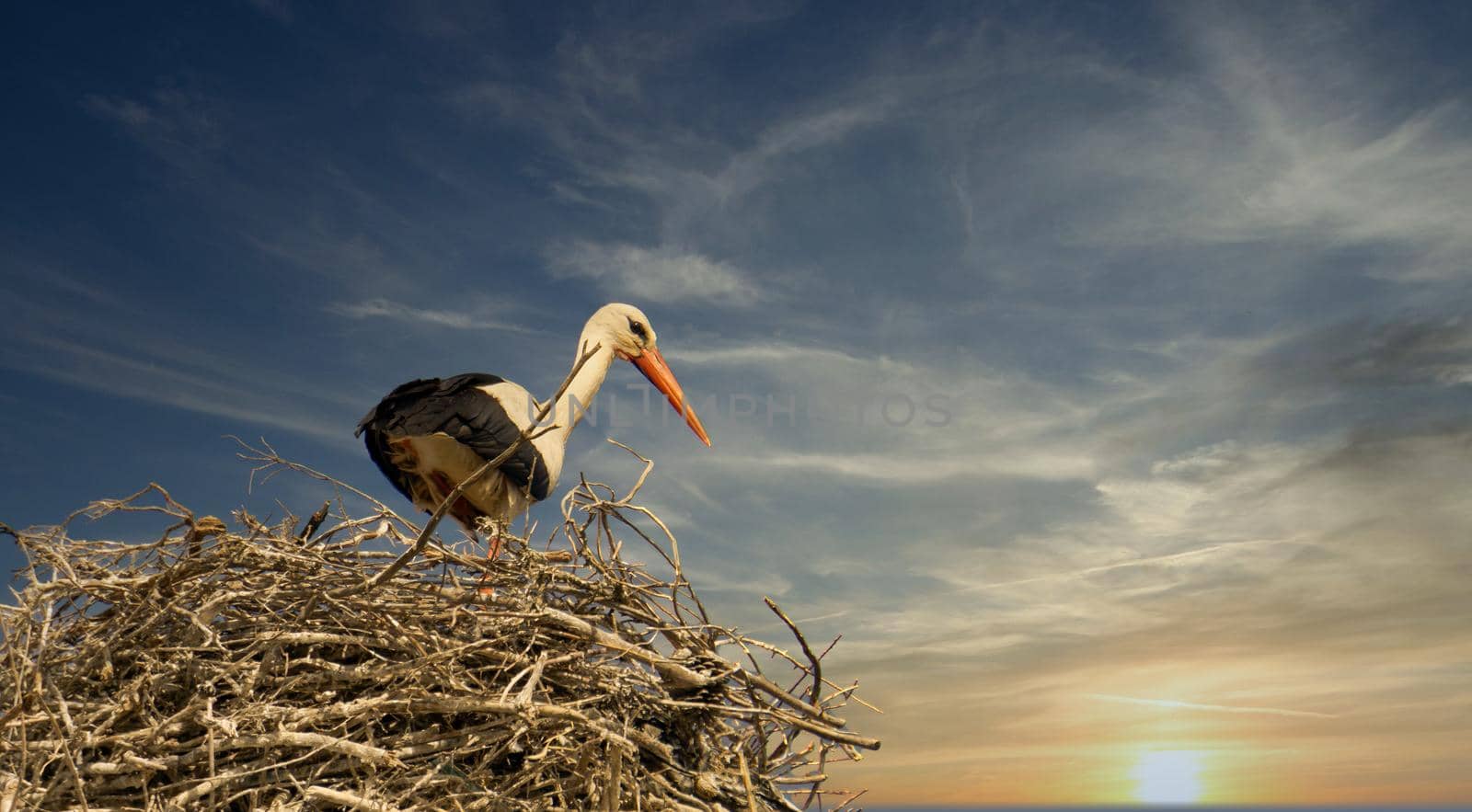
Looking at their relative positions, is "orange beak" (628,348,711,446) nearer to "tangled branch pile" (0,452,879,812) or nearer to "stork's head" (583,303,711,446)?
"stork's head" (583,303,711,446)

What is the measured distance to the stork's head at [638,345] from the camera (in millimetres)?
7516

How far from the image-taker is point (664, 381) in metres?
7.63

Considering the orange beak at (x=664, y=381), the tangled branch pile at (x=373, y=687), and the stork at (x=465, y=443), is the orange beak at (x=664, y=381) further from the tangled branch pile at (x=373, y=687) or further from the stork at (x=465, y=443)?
the tangled branch pile at (x=373, y=687)

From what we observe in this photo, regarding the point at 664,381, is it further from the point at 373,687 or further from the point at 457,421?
the point at 373,687

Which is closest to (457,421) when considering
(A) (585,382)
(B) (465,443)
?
(B) (465,443)

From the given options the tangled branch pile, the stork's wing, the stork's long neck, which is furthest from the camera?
the stork's long neck

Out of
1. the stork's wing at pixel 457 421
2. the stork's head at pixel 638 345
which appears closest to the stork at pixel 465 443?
the stork's wing at pixel 457 421

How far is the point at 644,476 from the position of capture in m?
4.21

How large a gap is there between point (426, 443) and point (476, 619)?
229 cm

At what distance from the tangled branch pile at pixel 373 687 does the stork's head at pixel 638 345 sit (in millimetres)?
3541

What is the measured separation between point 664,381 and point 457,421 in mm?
2350

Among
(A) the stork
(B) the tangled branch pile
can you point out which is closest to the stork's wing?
(A) the stork

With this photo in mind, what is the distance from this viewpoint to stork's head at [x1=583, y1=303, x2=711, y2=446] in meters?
7.52

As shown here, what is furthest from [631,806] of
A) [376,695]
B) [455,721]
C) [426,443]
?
[426,443]
